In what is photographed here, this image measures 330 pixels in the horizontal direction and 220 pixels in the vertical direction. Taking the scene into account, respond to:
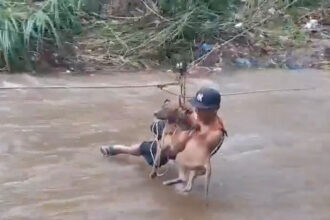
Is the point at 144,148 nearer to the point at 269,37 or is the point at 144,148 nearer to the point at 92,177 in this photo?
the point at 92,177

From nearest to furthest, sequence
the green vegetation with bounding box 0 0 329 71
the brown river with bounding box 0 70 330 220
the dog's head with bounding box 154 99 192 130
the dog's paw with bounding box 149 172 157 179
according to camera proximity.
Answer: the brown river with bounding box 0 70 330 220 → the dog's head with bounding box 154 99 192 130 → the dog's paw with bounding box 149 172 157 179 → the green vegetation with bounding box 0 0 329 71

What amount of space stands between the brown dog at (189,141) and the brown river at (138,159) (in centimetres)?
15

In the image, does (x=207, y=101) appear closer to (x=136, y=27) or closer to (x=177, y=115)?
(x=177, y=115)

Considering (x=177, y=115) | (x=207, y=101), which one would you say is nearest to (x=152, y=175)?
(x=177, y=115)

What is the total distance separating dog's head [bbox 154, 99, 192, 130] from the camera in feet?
13.3

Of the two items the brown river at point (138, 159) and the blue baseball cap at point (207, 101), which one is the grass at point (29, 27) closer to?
the brown river at point (138, 159)

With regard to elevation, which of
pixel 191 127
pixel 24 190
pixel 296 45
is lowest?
pixel 296 45

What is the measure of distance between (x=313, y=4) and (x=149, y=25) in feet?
8.37

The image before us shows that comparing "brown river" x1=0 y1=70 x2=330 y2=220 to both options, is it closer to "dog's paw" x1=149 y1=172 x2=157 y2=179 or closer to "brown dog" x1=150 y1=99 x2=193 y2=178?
"dog's paw" x1=149 y1=172 x2=157 y2=179

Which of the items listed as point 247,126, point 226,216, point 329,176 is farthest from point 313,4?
point 226,216

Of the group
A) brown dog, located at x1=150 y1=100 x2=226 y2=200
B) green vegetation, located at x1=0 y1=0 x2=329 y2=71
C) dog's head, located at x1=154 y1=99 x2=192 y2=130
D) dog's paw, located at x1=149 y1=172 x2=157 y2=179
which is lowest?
green vegetation, located at x1=0 y1=0 x2=329 y2=71

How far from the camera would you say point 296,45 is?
337 inches

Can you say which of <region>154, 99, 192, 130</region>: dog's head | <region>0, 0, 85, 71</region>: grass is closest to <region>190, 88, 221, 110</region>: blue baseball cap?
<region>154, 99, 192, 130</region>: dog's head

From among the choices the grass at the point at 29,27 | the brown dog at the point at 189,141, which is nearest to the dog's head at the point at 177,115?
the brown dog at the point at 189,141
